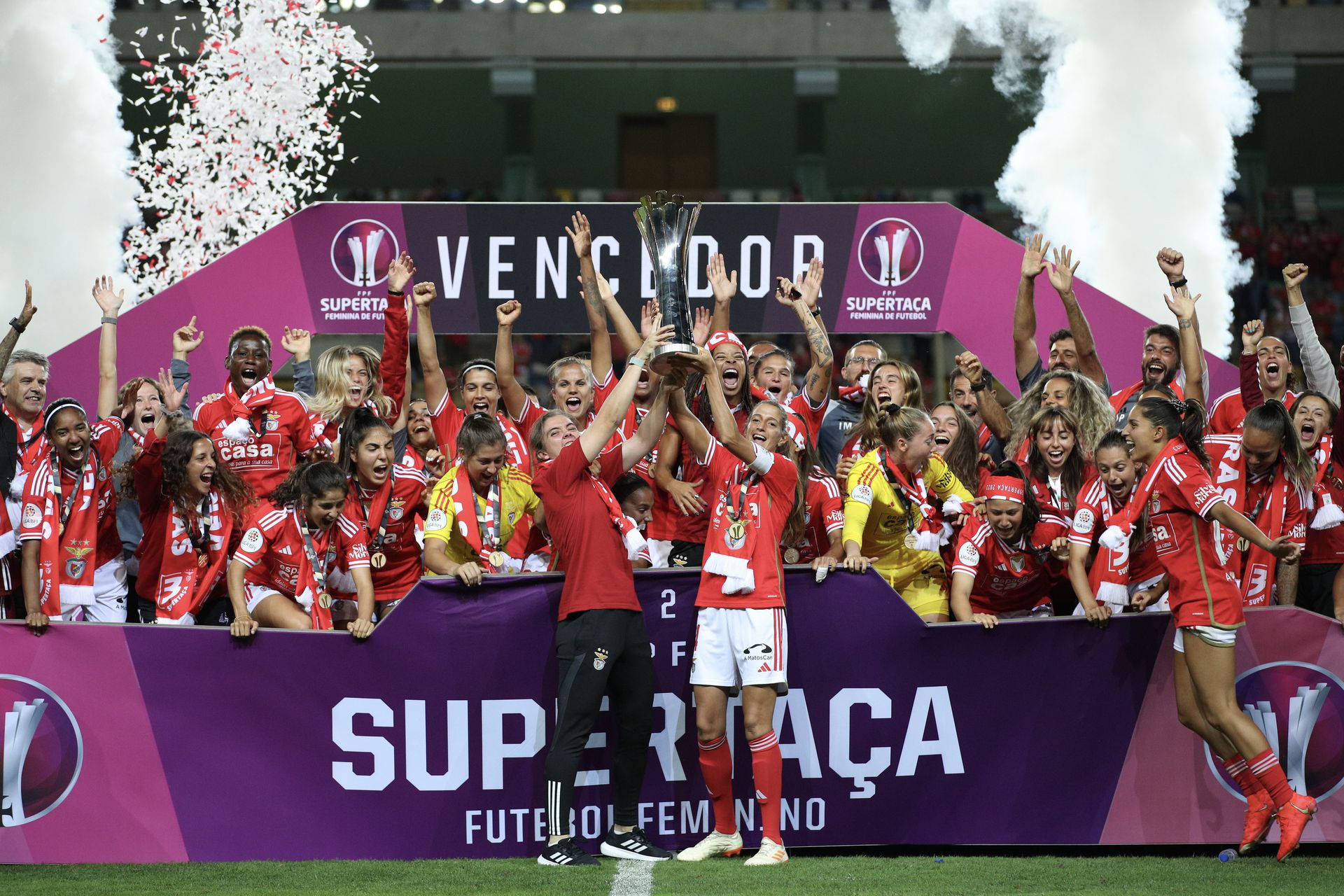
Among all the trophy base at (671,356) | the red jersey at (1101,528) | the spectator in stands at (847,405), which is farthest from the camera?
the spectator in stands at (847,405)

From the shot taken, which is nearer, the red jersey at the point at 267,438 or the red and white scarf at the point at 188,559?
the red and white scarf at the point at 188,559

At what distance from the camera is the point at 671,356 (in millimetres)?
5762

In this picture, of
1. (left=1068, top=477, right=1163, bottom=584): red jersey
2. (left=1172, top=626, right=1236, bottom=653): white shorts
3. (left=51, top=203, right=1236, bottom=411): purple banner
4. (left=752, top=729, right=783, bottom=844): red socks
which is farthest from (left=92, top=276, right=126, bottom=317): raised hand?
(left=1172, top=626, right=1236, bottom=653): white shorts

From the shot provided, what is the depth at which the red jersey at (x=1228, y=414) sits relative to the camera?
7.91 metres

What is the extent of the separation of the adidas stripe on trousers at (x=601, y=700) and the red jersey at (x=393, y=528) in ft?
3.98

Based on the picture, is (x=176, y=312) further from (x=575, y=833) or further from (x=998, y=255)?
(x=998, y=255)

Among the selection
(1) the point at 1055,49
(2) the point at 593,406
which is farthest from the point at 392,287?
(1) the point at 1055,49

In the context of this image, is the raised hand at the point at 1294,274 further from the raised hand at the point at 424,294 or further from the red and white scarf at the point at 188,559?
the red and white scarf at the point at 188,559

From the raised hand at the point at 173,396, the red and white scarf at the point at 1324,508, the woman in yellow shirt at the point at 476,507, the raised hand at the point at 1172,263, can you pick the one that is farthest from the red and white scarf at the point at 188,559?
the red and white scarf at the point at 1324,508

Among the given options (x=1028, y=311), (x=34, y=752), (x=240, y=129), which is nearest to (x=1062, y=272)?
(x=1028, y=311)

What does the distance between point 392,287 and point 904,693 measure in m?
3.65

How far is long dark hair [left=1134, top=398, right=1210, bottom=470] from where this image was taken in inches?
253

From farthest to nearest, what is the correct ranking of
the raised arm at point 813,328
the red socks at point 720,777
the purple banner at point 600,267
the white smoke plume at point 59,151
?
the white smoke plume at point 59,151, the purple banner at point 600,267, the raised arm at point 813,328, the red socks at point 720,777

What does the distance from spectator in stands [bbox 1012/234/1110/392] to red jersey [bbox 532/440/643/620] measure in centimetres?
318
